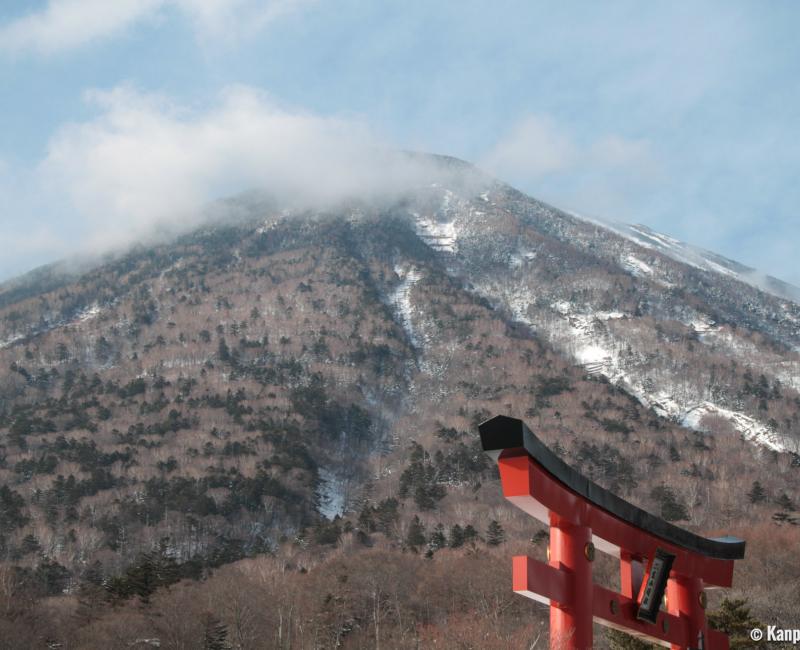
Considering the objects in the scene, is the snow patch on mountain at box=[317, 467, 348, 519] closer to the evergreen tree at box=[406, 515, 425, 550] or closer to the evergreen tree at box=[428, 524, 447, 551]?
the evergreen tree at box=[406, 515, 425, 550]

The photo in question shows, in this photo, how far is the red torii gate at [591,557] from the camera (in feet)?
53.3

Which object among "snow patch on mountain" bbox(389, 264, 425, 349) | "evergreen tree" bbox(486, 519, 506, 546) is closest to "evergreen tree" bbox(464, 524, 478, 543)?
"evergreen tree" bbox(486, 519, 506, 546)

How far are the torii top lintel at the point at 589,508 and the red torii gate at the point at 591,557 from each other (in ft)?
0.06

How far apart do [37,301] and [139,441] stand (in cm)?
8546

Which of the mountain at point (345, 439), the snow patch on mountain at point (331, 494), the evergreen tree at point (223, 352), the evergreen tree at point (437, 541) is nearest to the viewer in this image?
the mountain at point (345, 439)

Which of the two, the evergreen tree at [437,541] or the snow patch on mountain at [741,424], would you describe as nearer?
the evergreen tree at [437,541]

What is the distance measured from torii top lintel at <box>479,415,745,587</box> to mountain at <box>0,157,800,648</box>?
21.2ft

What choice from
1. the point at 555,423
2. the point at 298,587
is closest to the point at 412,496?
the point at 555,423

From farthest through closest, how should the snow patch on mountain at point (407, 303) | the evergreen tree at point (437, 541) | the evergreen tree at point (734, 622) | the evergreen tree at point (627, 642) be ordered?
1. the snow patch on mountain at point (407, 303)
2. the evergreen tree at point (437, 541)
3. the evergreen tree at point (734, 622)
4. the evergreen tree at point (627, 642)

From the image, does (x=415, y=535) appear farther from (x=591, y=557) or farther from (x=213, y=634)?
(x=591, y=557)

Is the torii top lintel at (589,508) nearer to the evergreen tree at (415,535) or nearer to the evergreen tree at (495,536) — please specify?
the evergreen tree at (495,536)

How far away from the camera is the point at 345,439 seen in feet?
445

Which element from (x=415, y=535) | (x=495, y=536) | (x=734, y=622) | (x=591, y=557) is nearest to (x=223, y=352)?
(x=415, y=535)

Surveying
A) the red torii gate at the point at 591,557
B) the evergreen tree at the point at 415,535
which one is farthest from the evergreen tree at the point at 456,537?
the red torii gate at the point at 591,557
